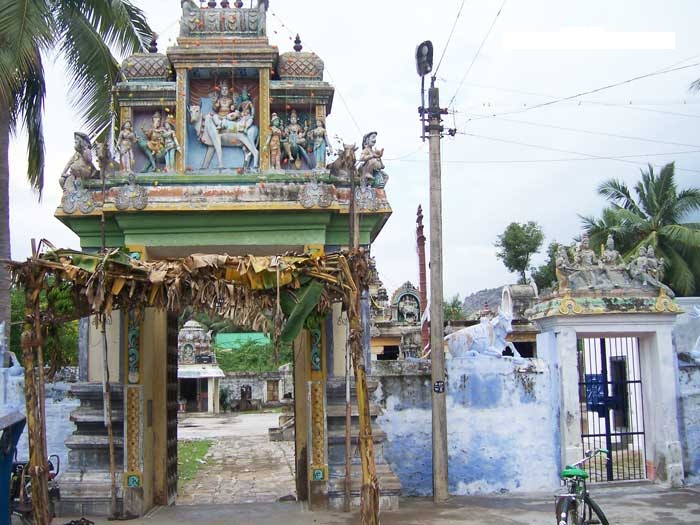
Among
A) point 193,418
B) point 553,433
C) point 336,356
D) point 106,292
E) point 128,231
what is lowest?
point 193,418

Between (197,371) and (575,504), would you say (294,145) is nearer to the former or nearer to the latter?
(575,504)

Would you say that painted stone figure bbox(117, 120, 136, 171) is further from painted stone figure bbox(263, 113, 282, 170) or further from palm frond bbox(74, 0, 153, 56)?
palm frond bbox(74, 0, 153, 56)

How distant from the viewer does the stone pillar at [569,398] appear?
456 inches

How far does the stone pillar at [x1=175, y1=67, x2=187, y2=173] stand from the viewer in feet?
33.9

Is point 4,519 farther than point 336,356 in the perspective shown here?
No

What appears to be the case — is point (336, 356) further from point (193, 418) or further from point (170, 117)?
point (193, 418)

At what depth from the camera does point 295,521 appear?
30.7 ft

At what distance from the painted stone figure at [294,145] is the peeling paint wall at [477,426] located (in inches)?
131

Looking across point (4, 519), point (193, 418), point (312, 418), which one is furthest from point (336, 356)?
point (193, 418)

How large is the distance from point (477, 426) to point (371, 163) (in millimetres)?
4363

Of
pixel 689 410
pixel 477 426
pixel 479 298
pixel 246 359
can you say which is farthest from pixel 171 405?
pixel 479 298

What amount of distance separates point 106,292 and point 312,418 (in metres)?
3.42

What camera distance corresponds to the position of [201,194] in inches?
394

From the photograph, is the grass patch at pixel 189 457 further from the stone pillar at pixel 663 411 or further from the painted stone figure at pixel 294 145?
the stone pillar at pixel 663 411
